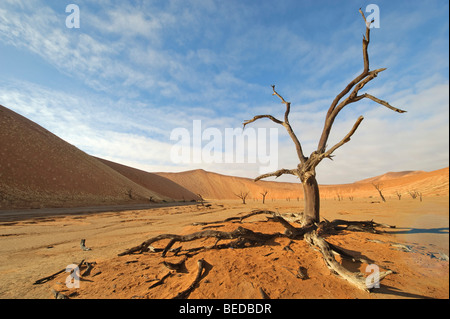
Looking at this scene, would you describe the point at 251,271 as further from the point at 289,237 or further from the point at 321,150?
the point at 321,150

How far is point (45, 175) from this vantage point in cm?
2389

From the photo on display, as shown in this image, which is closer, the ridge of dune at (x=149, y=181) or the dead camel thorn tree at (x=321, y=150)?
the dead camel thorn tree at (x=321, y=150)

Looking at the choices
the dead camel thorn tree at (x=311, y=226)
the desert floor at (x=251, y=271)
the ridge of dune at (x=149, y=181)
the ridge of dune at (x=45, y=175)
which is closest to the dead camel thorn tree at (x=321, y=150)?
the dead camel thorn tree at (x=311, y=226)

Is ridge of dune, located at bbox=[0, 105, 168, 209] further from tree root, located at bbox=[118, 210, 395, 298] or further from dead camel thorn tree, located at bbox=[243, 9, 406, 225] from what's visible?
dead camel thorn tree, located at bbox=[243, 9, 406, 225]

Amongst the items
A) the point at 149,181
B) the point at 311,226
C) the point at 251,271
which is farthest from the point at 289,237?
the point at 149,181

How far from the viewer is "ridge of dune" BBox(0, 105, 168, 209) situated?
66.4ft

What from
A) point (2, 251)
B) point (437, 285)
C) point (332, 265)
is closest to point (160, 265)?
point (332, 265)

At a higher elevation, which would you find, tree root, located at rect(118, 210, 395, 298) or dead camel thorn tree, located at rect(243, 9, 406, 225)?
dead camel thorn tree, located at rect(243, 9, 406, 225)

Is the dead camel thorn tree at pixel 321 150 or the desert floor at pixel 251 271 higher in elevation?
the dead camel thorn tree at pixel 321 150

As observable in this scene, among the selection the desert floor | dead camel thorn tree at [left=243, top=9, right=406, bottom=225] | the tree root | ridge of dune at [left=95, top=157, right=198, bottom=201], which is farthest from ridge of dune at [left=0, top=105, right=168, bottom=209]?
dead camel thorn tree at [left=243, top=9, right=406, bottom=225]

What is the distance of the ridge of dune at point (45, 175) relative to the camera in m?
20.2

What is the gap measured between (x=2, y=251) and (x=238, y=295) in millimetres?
6409

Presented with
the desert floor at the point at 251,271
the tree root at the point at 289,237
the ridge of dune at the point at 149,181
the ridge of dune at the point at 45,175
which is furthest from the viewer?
the ridge of dune at the point at 149,181

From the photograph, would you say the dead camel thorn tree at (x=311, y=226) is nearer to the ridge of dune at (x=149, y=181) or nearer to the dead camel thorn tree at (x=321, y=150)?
the dead camel thorn tree at (x=321, y=150)
